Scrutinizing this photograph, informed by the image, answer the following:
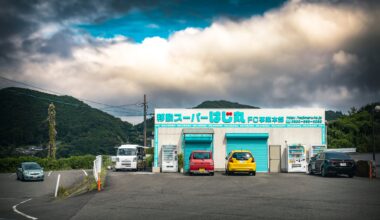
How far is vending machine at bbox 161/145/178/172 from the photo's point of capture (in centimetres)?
3512

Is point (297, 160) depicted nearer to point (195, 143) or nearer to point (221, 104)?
point (195, 143)

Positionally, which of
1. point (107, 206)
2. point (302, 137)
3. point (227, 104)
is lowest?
point (107, 206)

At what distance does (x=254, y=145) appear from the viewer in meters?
36.2

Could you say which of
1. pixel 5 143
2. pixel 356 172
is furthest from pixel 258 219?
pixel 5 143

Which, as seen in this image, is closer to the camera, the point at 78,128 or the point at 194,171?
the point at 194,171

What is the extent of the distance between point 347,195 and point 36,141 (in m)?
85.7

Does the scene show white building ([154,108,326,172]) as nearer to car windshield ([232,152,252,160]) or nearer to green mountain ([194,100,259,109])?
car windshield ([232,152,252,160])

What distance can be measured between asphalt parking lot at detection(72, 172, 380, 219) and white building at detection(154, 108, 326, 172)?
15.3m

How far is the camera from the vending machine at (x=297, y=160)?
34750 millimetres

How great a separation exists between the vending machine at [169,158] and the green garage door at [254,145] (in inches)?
172

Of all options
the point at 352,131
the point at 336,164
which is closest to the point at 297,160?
the point at 336,164

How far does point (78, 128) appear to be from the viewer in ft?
311

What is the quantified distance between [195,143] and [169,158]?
8.27ft

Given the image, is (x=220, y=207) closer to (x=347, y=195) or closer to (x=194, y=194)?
(x=194, y=194)
